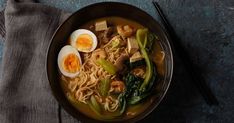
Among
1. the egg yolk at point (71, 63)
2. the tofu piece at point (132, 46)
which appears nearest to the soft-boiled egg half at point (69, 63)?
the egg yolk at point (71, 63)

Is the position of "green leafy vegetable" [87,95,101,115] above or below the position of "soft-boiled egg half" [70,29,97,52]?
below

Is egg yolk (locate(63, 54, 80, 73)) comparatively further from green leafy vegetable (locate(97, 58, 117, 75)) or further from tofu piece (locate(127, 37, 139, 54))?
tofu piece (locate(127, 37, 139, 54))

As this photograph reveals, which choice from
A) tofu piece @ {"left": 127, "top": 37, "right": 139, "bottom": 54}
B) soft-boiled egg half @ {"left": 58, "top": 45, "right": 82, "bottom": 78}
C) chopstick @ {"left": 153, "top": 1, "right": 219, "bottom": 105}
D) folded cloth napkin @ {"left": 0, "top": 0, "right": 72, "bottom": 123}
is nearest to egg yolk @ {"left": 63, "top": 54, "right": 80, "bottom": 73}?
soft-boiled egg half @ {"left": 58, "top": 45, "right": 82, "bottom": 78}

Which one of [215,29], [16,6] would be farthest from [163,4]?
[16,6]

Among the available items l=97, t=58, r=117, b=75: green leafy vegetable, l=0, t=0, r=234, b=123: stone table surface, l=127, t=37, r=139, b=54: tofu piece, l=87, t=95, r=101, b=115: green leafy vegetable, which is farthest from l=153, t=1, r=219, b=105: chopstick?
l=87, t=95, r=101, b=115: green leafy vegetable

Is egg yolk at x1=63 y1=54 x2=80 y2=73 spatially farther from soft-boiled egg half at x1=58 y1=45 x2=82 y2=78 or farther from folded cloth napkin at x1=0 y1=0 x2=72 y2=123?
folded cloth napkin at x1=0 y1=0 x2=72 y2=123

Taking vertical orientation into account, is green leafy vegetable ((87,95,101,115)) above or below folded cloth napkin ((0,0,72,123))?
below

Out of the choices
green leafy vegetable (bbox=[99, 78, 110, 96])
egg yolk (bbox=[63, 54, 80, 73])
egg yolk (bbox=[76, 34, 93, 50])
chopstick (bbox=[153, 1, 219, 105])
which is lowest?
chopstick (bbox=[153, 1, 219, 105])
